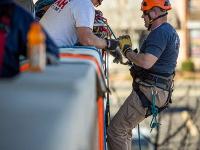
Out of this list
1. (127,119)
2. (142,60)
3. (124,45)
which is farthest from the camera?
(127,119)

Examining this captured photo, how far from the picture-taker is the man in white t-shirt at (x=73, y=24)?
4965 mm

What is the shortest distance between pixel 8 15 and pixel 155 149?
44.0ft

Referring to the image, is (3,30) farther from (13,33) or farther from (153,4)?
(153,4)

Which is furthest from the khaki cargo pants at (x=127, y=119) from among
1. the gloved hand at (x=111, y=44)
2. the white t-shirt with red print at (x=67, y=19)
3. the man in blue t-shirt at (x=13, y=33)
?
the man in blue t-shirt at (x=13, y=33)

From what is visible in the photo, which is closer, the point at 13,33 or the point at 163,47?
the point at 13,33

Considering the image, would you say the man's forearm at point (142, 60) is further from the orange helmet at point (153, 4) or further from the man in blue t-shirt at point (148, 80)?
the orange helmet at point (153, 4)

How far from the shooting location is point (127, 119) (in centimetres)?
578

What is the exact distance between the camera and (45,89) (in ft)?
8.17

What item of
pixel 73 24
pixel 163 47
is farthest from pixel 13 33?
pixel 163 47

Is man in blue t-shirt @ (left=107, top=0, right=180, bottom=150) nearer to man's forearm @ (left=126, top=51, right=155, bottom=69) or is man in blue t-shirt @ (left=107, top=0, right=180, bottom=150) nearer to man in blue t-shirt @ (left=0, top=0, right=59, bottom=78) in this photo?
man's forearm @ (left=126, top=51, right=155, bottom=69)

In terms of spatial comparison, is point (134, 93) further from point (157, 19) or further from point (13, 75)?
point (13, 75)

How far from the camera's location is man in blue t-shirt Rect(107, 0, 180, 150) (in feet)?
18.6

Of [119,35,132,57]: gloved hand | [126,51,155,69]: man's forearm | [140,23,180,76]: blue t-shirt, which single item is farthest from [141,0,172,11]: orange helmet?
[126,51,155,69]: man's forearm

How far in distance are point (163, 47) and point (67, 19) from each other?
0.92 metres
